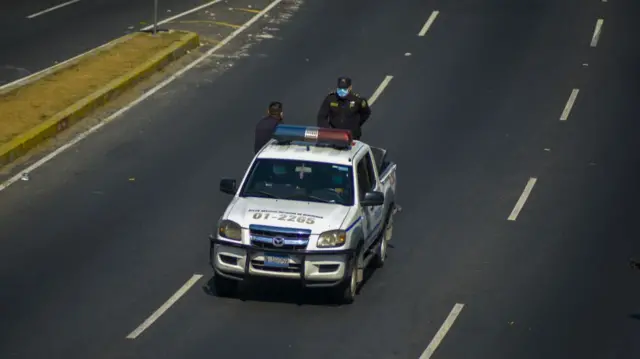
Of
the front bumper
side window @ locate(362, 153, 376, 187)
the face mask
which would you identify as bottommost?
the front bumper

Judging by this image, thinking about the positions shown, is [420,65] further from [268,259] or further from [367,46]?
[268,259]

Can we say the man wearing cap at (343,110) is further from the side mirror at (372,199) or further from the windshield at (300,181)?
the side mirror at (372,199)

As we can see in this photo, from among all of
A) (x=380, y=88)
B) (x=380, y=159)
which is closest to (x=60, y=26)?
(x=380, y=88)

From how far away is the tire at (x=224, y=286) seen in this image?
18.4m

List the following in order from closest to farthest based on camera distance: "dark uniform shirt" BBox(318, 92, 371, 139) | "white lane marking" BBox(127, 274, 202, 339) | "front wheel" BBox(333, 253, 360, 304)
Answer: "white lane marking" BBox(127, 274, 202, 339) → "front wheel" BBox(333, 253, 360, 304) → "dark uniform shirt" BBox(318, 92, 371, 139)

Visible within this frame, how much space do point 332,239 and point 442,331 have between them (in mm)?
1693

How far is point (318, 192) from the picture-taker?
1900cm

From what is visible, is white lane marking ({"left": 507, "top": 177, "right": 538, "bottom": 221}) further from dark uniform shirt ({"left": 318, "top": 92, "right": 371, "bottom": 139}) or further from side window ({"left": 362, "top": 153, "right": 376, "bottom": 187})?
side window ({"left": 362, "top": 153, "right": 376, "bottom": 187})

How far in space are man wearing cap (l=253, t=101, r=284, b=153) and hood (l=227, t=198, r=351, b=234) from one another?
9.35 ft

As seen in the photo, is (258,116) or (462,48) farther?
(462,48)

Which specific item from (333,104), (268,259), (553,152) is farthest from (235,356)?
(553,152)

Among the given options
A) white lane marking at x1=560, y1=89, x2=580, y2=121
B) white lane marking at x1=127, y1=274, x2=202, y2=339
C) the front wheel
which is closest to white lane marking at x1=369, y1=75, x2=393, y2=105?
white lane marking at x1=560, y1=89, x2=580, y2=121

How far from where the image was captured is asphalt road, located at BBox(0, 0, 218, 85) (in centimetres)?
3100

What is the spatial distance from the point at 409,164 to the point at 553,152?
2837mm
